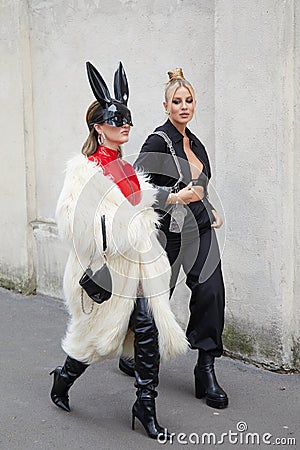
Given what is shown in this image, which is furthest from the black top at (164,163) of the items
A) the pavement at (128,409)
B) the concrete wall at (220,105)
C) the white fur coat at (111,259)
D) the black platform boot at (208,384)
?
the pavement at (128,409)

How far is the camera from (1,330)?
679cm

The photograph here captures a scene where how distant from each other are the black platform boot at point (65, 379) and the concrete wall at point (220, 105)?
4.65ft

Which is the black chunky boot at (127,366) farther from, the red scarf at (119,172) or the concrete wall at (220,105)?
the red scarf at (119,172)

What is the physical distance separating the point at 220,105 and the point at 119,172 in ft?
4.64

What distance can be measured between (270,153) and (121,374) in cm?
178

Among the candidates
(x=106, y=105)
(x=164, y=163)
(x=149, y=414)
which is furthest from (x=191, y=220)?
(x=149, y=414)

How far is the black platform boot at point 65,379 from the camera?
477 centimetres

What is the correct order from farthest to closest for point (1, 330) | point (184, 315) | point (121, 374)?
point (1, 330) < point (184, 315) < point (121, 374)

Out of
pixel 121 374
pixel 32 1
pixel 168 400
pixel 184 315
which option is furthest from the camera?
pixel 32 1

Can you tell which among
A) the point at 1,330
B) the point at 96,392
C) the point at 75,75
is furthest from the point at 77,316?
the point at 75,75

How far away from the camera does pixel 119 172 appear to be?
14.7ft

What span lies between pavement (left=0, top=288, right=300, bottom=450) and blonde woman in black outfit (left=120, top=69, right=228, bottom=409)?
0.68 ft

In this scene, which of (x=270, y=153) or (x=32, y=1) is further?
(x=32, y=1)

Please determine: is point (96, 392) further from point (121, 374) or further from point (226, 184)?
point (226, 184)
